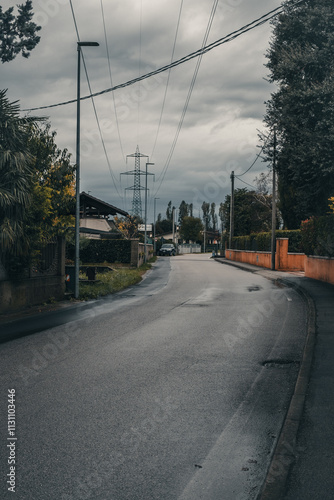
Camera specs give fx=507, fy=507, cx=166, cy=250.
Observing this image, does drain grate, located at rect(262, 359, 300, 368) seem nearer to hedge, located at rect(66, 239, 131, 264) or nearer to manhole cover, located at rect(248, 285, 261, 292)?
manhole cover, located at rect(248, 285, 261, 292)

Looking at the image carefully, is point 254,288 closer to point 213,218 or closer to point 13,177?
point 13,177

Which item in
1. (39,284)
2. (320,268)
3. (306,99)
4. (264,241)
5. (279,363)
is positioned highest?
(306,99)

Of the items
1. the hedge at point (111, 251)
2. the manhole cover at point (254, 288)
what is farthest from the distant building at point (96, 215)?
the manhole cover at point (254, 288)

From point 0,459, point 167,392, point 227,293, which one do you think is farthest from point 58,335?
point 227,293

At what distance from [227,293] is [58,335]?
929 cm

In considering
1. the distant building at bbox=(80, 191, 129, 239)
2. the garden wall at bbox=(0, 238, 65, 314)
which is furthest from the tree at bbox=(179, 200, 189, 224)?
the garden wall at bbox=(0, 238, 65, 314)

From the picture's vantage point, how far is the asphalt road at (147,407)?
12.1 ft

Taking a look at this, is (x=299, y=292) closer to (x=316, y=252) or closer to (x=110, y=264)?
(x=316, y=252)

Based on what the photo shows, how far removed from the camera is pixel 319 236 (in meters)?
21.7

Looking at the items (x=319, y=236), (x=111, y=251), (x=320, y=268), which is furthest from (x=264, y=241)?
(x=319, y=236)

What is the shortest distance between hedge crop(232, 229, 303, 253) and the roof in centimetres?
1291

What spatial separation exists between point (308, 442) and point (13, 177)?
1020cm

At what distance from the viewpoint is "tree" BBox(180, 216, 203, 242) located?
12644 cm

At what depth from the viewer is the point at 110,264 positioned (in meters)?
37.6
